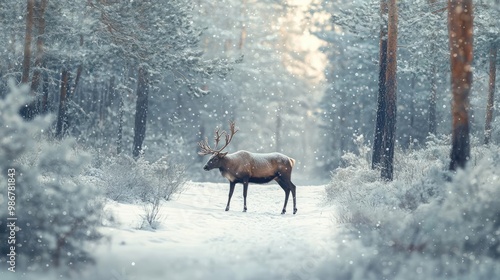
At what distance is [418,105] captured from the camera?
35.2 m

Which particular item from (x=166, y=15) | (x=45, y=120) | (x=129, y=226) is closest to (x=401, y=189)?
(x=129, y=226)

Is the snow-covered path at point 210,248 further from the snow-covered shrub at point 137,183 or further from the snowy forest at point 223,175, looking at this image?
the snow-covered shrub at point 137,183

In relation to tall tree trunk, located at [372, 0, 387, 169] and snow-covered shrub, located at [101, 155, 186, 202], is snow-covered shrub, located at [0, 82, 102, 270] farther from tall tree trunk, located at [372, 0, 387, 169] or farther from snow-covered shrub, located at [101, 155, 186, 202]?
tall tree trunk, located at [372, 0, 387, 169]

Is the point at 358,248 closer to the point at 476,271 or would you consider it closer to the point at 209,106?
the point at 476,271

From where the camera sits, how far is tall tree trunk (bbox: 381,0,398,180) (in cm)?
1499

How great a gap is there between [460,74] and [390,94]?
4.91m

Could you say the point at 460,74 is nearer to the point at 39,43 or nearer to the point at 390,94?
the point at 390,94

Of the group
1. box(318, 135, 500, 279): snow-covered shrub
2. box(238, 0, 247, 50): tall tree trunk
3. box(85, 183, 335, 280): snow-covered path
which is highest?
box(238, 0, 247, 50): tall tree trunk

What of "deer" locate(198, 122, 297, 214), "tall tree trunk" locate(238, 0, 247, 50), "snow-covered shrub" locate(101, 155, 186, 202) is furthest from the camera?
"tall tree trunk" locate(238, 0, 247, 50)

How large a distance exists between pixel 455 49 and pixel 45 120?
24.6 feet

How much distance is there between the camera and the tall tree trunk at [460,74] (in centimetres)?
1026

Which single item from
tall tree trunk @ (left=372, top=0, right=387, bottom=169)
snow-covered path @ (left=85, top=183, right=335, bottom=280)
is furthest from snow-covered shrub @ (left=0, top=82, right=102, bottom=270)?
tall tree trunk @ (left=372, top=0, right=387, bottom=169)

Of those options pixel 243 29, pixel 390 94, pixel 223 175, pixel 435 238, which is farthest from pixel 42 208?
pixel 243 29

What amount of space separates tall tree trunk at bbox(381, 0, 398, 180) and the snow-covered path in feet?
13.0
